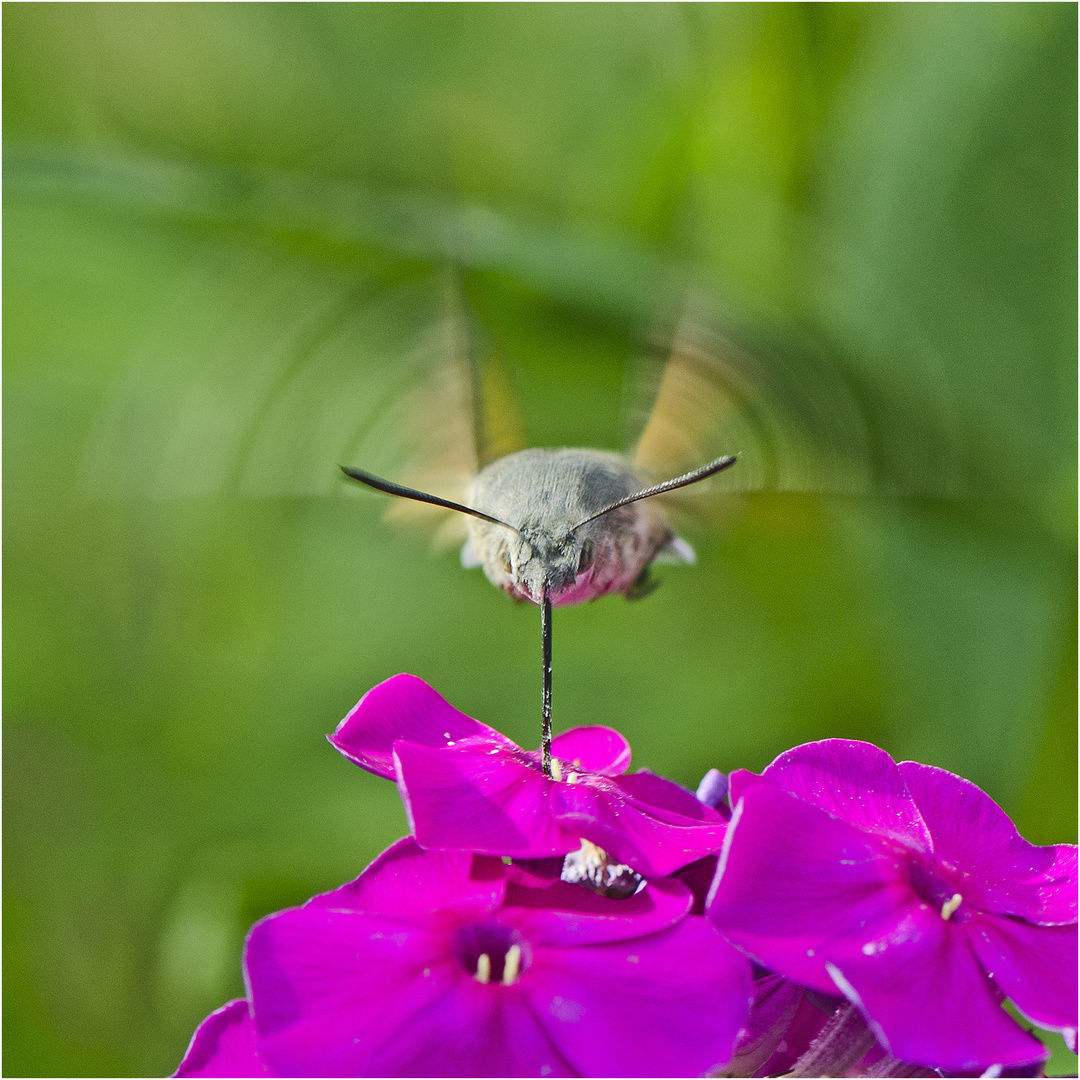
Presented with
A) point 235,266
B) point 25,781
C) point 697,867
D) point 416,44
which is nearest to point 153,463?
point 235,266

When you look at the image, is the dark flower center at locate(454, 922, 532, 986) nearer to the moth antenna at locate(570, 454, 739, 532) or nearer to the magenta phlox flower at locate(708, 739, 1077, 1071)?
the magenta phlox flower at locate(708, 739, 1077, 1071)

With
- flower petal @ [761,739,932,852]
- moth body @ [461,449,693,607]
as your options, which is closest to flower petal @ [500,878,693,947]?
flower petal @ [761,739,932,852]

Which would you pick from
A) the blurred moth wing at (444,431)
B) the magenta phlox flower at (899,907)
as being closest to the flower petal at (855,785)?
the magenta phlox flower at (899,907)

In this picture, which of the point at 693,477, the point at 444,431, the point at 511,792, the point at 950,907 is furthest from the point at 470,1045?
the point at 444,431

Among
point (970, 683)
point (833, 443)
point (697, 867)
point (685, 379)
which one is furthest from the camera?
point (970, 683)

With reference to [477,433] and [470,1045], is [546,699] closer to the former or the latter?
[470,1045]

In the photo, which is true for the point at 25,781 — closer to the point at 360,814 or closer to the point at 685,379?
the point at 360,814

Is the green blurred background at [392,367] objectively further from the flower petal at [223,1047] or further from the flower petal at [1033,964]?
the flower petal at [1033,964]
